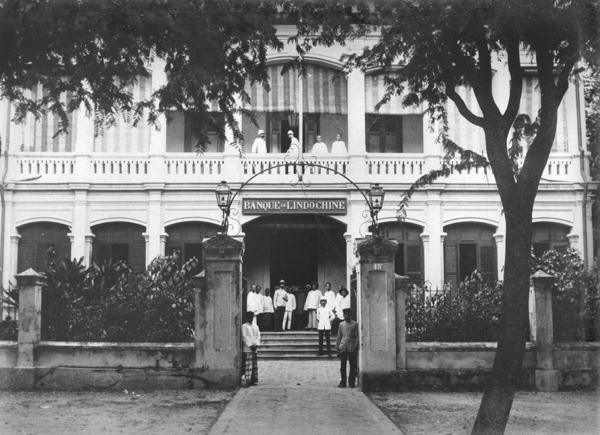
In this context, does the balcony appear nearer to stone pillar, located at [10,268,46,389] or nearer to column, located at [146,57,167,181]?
column, located at [146,57,167,181]

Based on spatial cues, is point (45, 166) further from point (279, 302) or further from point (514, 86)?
point (514, 86)

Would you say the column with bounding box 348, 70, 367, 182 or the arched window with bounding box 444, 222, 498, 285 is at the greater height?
the column with bounding box 348, 70, 367, 182

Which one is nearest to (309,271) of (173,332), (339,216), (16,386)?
(339,216)

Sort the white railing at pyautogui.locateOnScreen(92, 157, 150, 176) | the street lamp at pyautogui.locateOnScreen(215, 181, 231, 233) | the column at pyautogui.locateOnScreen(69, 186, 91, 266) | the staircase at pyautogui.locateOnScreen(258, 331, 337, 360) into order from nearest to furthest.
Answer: the street lamp at pyautogui.locateOnScreen(215, 181, 231, 233) < the staircase at pyautogui.locateOnScreen(258, 331, 337, 360) < the column at pyautogui.locateOnScreen(69, 186, 91, 266) < the white railing at pyautogui.locateOnScreen(92, 157, 150, 176)

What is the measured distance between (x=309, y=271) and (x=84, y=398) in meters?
12.6

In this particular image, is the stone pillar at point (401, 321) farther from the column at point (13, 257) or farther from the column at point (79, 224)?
the column at point (13, 257)

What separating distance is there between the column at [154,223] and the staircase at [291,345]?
12.6 feet

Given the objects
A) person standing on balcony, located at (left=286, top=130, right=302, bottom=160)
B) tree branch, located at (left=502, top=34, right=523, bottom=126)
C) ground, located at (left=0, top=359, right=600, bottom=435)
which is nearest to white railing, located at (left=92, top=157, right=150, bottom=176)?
person standing on balcony, located at (left=286, top=130, right=302, bottom=160)

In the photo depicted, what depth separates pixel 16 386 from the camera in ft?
40.2

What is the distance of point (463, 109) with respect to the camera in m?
8.95

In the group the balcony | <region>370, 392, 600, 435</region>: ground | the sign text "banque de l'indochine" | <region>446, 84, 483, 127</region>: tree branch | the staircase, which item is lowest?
<region>370, 392, 600, 435</region>: ground

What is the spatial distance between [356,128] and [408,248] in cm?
359

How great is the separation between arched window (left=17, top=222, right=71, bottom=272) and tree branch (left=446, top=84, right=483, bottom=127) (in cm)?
1481

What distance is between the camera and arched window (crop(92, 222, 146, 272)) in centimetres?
2172
